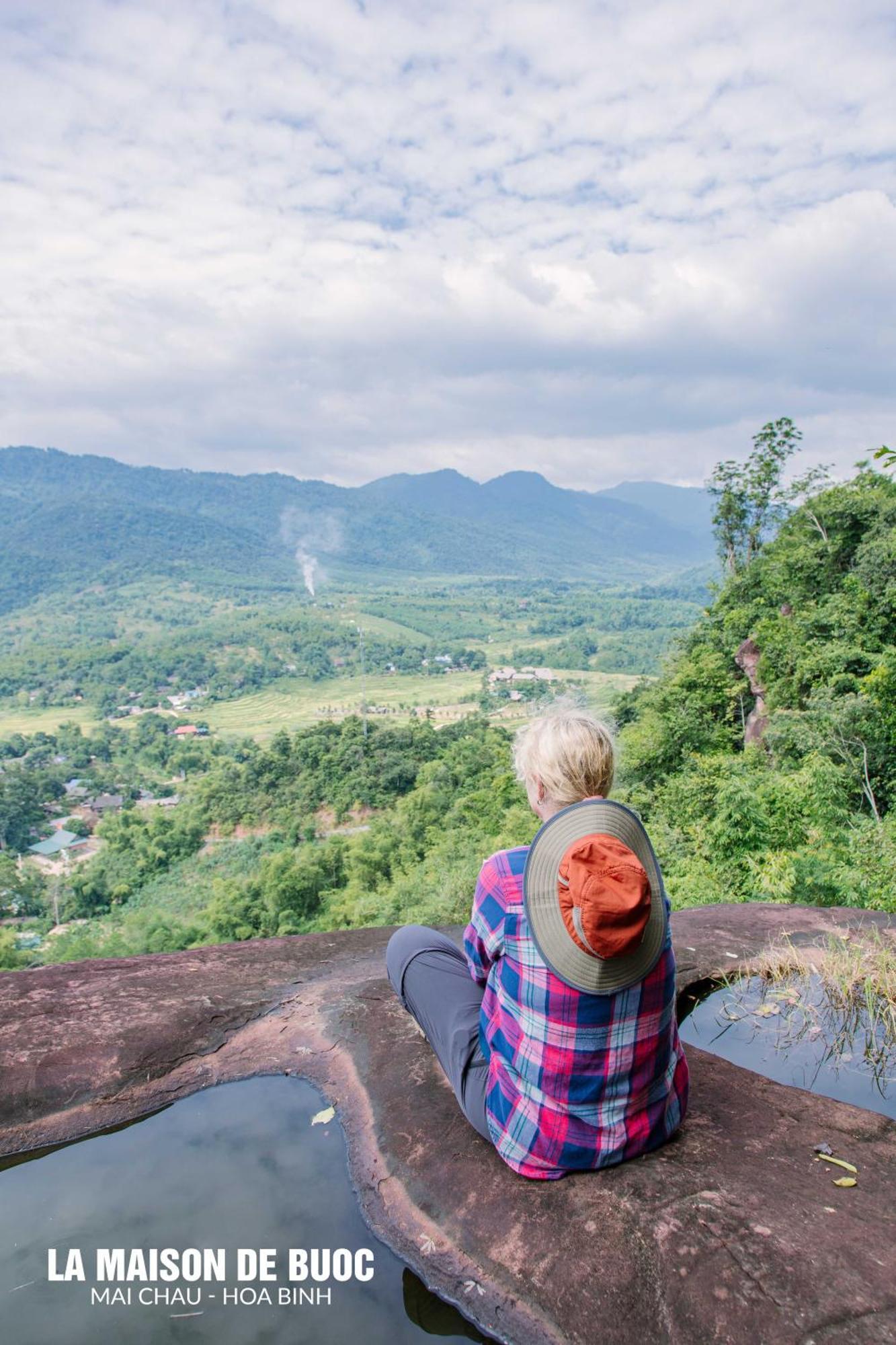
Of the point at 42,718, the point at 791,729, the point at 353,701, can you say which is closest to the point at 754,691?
the point at 791,729

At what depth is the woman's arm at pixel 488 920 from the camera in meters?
1.90

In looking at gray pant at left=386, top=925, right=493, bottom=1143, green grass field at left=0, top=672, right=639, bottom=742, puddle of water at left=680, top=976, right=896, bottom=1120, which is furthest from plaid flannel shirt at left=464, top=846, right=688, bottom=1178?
green grass field at left=0, top=672, right=639, bottom=742

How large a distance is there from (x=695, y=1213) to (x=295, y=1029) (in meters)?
1.75

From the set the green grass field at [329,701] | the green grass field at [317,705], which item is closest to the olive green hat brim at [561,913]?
the green grass field at [317,705]

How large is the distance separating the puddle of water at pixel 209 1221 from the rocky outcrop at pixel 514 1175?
74mm

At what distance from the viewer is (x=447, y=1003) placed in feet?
7.79

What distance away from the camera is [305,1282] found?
1918mm

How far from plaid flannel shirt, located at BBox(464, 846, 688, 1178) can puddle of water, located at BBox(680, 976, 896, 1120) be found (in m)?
1.03

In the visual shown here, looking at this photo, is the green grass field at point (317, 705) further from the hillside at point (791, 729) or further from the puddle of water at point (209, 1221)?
the puddle of water at point (209, 1221)

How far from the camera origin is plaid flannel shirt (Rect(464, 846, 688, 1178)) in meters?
1.79

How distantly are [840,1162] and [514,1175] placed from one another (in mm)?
917

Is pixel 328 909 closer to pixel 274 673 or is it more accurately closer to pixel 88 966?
pixel 88 966

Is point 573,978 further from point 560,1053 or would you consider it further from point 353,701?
point 353,701

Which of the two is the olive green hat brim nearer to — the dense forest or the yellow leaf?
the dense forest
